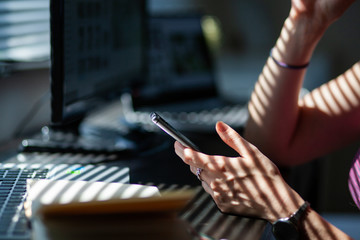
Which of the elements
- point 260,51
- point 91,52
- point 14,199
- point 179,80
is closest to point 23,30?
point 91,52

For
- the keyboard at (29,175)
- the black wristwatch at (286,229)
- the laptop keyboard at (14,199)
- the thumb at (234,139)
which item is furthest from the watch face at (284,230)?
the laptop keyboard at (14,199)

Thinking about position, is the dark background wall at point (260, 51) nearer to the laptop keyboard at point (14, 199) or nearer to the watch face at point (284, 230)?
the laptop keyboard at point (14, 199)

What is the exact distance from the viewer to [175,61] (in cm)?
176

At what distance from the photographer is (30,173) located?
902mm

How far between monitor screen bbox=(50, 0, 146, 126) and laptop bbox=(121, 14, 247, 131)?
0.58 feet

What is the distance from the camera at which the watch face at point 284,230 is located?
2.55 ft

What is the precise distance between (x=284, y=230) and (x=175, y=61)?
108 cm

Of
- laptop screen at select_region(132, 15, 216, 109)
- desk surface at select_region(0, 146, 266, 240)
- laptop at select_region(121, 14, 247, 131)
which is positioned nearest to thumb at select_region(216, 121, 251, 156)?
desk surface at select_region(0, 146, 266, 240)

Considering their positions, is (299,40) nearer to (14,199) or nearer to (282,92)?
(282,92)

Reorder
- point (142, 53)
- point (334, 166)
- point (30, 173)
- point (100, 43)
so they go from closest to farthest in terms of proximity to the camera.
Result: point (30, 173)
point (100, 43)
point (142, 53)
point (334, 166)

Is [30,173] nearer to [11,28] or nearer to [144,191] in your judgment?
[144,191]

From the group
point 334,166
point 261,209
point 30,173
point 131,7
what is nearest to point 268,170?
point 261,209

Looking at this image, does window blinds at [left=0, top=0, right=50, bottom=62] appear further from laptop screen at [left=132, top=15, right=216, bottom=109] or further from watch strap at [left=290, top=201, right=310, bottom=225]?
watch strap at [left=290, top=201, right=310, bottom=225]

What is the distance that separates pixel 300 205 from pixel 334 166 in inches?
64.4
